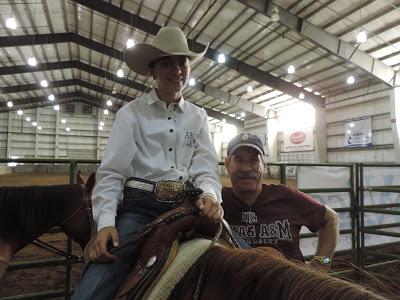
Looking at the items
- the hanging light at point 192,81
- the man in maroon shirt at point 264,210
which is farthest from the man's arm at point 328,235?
the hanging light at point 192,81

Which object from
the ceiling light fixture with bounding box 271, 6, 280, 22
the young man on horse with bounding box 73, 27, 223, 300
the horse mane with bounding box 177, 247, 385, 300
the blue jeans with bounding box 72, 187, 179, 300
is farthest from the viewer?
the ceiling light fixture with bounding box 271, 6, 280, 22

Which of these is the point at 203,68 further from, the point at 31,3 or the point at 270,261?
the point at 270,261

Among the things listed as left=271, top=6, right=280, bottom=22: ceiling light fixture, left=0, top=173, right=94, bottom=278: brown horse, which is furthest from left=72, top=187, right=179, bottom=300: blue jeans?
left=271, top=6, right=280, bottom=22: ceiling light fixture

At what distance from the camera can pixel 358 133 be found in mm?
13953

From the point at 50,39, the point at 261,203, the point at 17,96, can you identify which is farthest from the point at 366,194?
the point at 17,96

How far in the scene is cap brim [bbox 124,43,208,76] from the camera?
159 cm

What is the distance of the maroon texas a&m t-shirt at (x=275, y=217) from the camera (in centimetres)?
197

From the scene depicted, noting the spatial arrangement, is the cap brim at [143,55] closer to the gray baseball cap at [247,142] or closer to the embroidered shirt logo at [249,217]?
the gray baseball cap at [247,142]

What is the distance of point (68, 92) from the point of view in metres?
27.7

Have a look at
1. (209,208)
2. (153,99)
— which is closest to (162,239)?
(209,208)

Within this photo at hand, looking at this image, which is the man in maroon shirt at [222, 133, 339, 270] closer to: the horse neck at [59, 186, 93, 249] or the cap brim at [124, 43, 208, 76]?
the cap brim at [124, 43, 208, 76]

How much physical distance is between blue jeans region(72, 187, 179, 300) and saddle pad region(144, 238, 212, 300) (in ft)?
1.06

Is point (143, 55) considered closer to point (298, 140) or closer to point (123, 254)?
point (123, 254)

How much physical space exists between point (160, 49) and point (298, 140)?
54.4ft
